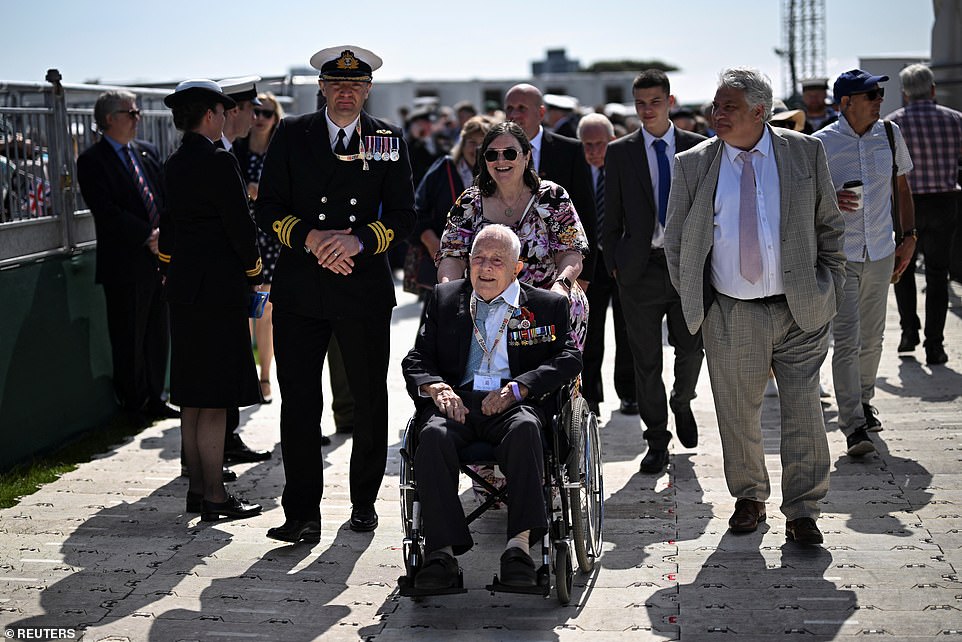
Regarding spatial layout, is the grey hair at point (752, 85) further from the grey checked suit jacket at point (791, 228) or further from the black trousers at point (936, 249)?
the black trousers at point (936, 249)

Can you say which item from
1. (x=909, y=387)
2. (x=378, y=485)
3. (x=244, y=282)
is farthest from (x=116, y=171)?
(x=909, y=387)

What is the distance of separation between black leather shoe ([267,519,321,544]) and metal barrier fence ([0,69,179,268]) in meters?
2.62

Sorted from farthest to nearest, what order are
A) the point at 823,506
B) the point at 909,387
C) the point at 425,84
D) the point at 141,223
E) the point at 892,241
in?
the point at 425,84 < the point at 909,387 < the point at 141,223 < the point at 892,241 < the point at 823,506

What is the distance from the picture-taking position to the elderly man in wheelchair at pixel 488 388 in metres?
4.62

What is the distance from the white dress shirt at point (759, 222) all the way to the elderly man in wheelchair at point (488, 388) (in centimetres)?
73

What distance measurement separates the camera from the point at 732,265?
5.20 metres

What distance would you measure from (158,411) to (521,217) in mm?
3510

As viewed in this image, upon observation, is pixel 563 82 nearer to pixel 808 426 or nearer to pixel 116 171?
pixel 116 171

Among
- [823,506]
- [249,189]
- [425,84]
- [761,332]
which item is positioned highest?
[425,84]

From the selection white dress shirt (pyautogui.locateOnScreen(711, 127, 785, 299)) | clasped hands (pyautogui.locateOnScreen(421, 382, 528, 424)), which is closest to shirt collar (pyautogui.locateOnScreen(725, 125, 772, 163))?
white dress shirt (pyautogui.locateOnScreen(711, 127, 785, 299))

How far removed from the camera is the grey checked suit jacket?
5086 millimetres

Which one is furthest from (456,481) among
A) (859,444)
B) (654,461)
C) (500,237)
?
(859,444)

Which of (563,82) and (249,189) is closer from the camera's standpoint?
(249,189)

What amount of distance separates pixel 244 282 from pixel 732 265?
7.91 feet
